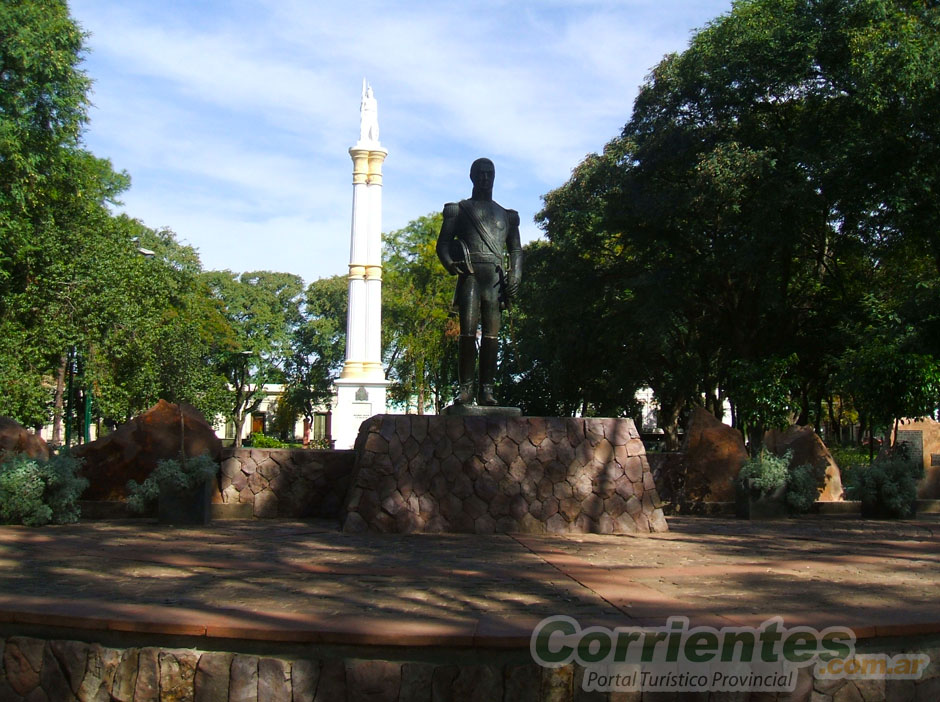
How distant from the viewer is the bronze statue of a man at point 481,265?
9.64 metres

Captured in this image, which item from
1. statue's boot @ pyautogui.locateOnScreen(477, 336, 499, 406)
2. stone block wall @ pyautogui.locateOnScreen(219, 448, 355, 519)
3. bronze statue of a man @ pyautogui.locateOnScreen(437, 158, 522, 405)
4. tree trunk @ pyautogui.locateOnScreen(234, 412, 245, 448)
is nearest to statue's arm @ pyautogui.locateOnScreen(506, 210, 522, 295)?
bronze statue of a man @ pyautogui.locateOnScreen(437, 158, 522, 405)

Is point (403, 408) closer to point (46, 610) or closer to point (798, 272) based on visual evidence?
point (798, 272)

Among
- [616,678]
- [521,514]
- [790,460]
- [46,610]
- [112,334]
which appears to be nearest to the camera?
[616,678]

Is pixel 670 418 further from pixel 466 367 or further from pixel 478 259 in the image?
pixel 478 259

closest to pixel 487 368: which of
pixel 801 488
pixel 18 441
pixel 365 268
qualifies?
pixel 801 488

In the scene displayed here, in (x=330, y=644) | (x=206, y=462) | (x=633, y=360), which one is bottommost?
(x=330, y=644)

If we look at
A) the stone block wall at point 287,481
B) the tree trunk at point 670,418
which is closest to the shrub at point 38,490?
the stone block wall at point 287,481

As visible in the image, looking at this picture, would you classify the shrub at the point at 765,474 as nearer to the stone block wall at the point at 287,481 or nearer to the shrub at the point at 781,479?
the shrub at the point at 781,479

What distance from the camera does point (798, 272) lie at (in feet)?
90.1

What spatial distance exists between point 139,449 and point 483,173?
4.89 m

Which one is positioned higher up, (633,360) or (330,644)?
(633,360)

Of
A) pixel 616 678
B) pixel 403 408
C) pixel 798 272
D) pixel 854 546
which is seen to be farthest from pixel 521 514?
pixel 403 408

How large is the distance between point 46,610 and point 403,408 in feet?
180

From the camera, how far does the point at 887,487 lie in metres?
10.9
